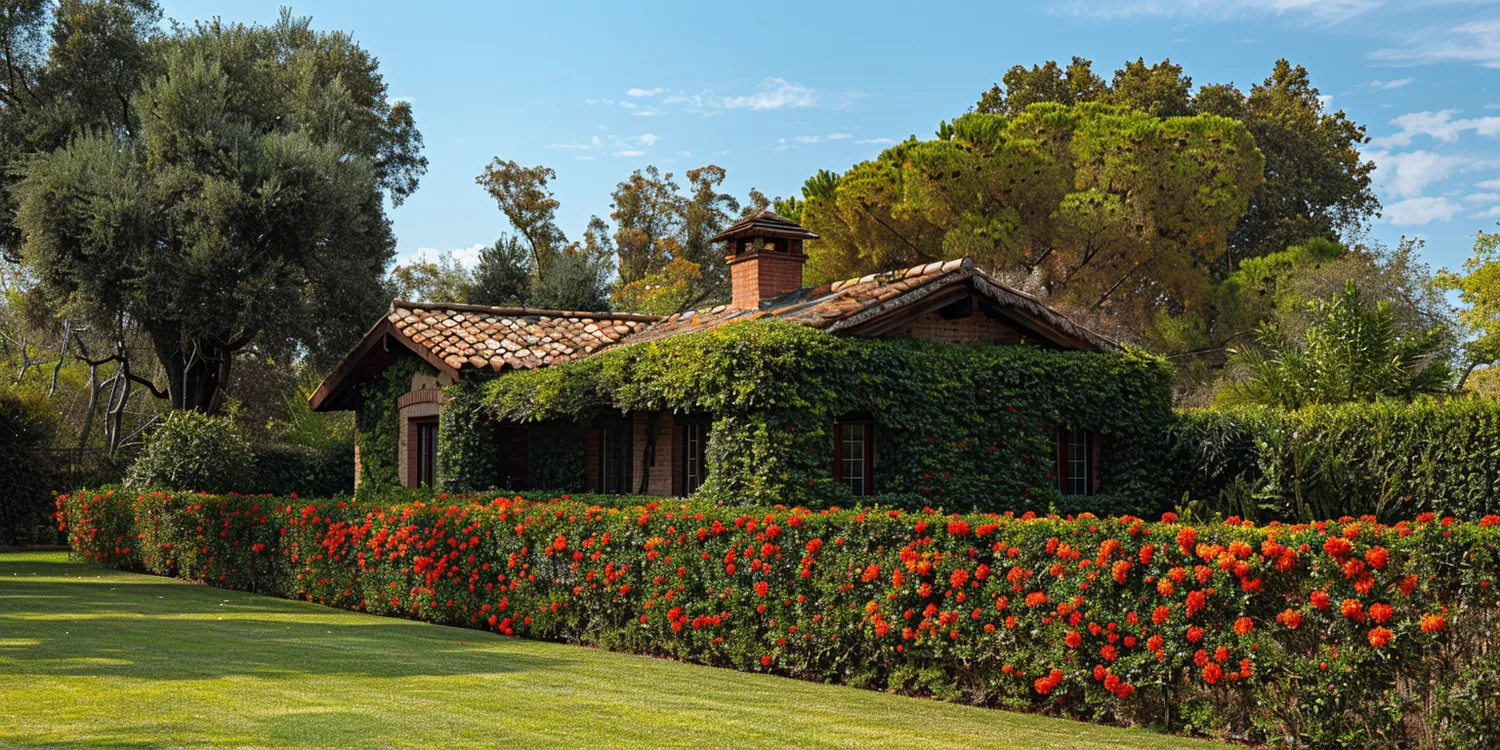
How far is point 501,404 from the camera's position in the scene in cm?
2138

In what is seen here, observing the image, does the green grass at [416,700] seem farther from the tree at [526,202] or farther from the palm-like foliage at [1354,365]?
the tree at [526,202]

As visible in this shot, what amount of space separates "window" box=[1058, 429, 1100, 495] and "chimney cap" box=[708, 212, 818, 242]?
582 cm

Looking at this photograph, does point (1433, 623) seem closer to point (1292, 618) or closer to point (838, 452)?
point (1292, 618)

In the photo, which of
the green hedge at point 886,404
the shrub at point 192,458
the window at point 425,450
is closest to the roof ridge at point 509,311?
the window at point 425,450

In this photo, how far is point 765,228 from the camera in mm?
22812

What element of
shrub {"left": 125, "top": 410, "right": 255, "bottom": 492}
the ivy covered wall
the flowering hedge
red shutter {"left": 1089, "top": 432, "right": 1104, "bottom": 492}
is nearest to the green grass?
the flowering hedge

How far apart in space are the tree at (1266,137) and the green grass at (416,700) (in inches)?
1758

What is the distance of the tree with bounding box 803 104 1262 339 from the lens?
4266cm

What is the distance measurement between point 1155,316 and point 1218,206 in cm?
447

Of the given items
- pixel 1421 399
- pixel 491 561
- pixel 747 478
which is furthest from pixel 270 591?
pixel 1421 399

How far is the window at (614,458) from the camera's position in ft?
74.1

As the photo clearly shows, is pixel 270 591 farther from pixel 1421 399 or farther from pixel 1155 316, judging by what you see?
pixel 1155 316

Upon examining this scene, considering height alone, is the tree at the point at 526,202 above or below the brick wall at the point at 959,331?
above

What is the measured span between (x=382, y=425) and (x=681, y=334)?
927 cm
